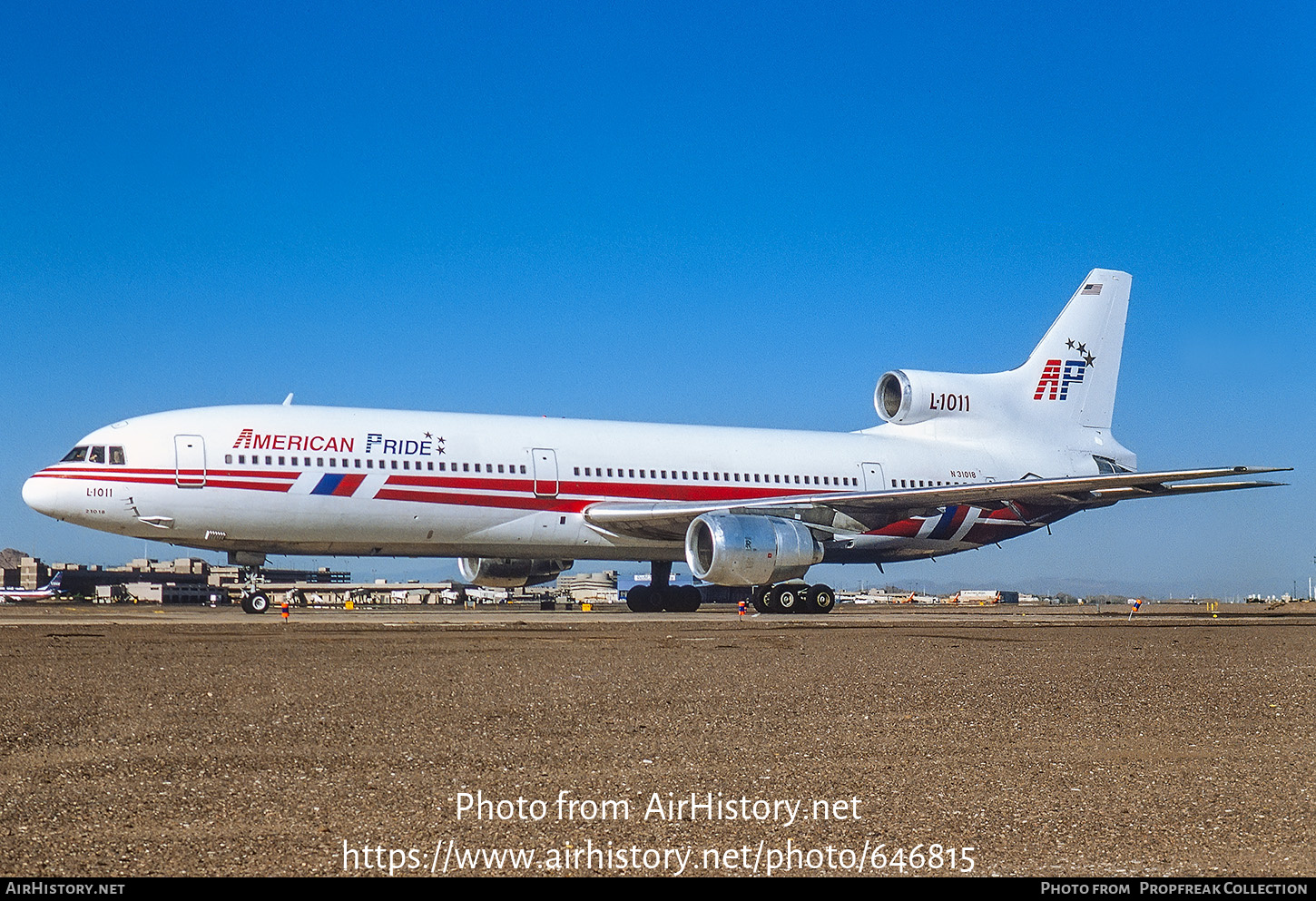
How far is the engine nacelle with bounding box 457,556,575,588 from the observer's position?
2942cm

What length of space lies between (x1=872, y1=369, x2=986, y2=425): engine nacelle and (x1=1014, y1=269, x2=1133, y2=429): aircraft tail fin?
1.99 meters

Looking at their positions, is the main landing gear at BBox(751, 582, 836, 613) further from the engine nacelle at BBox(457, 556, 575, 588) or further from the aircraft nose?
the aircraft nose

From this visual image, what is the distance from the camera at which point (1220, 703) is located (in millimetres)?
8945

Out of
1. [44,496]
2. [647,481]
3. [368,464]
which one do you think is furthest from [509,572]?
[44,496]

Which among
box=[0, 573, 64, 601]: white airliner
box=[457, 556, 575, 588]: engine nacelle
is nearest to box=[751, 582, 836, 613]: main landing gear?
box=[457, 556, 575, 588]: engine nacelle

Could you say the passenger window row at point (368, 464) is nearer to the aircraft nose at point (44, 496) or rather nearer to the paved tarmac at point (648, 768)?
the aircraft nose at point (44, 496)

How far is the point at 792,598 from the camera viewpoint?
27.8 metres

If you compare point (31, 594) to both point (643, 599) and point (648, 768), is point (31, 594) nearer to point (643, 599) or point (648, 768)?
point (643, 599)

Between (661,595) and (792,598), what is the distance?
441 centimetres

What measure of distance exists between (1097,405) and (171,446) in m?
24.4

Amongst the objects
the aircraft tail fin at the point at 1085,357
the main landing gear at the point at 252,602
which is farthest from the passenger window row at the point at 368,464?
the aircraft tail fin at the point at 1085,357

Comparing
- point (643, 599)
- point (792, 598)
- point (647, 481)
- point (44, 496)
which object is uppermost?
point (647, 481)
